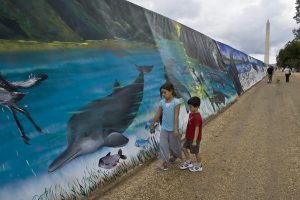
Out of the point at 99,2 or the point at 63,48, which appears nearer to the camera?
the point at 63,48

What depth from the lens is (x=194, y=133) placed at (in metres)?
6.05

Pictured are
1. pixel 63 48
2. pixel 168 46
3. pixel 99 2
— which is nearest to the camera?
pixel 63 48

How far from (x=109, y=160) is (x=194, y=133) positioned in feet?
4.96

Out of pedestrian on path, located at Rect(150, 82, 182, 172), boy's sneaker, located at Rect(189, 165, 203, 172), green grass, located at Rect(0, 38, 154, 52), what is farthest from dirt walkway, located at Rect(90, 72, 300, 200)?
green grass, located at Rect(0, 38, 154, 52)

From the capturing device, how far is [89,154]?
Result: 5.05 m

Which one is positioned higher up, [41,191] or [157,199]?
[41,191]

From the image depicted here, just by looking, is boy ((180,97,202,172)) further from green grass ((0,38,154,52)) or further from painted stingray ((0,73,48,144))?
painted stingray ((0,73,48,144))

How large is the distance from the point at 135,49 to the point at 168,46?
7.75ft

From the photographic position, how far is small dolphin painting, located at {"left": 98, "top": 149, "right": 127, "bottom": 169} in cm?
530

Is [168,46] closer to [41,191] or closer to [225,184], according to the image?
[225,184]

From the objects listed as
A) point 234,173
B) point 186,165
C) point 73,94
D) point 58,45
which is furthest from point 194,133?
point 58,45

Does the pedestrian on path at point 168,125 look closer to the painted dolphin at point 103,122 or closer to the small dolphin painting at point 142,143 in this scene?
the small dolphin painting at point 142,143

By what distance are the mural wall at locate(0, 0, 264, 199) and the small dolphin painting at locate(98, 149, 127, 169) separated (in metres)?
0.01

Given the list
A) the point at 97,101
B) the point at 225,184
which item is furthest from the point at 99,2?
the point at 225,184
